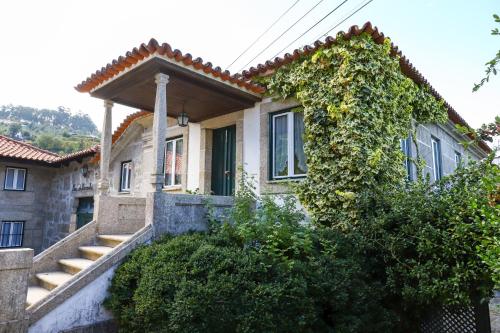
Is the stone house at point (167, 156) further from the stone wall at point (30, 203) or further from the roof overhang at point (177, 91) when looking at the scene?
the stone wall at point (30, 203)

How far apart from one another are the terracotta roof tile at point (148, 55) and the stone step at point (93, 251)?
3.19 m

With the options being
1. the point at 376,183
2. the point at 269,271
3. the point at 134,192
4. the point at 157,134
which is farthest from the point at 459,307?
the point at 134,192

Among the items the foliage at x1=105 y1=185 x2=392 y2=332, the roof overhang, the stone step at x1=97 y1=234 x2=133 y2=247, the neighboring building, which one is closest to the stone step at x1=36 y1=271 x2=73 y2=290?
Answer: the stone step at x1=97 y1=234 x2=133 y2=247

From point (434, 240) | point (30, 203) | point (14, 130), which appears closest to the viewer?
point (434, 240)

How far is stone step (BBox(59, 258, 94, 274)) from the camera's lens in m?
4.91

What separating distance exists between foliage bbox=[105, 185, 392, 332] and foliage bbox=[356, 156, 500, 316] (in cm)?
39

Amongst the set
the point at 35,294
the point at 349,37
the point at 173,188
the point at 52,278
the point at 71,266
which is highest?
the point at 349,37

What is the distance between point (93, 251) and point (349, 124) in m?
4.85

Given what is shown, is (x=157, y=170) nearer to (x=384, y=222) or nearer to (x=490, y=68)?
(x=384, y=222)

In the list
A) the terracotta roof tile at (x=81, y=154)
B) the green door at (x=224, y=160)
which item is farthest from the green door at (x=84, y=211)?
the green door at (x=224, y=160)

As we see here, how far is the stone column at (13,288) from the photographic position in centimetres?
334

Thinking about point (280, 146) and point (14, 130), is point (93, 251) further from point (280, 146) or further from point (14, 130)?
point (14, 130)

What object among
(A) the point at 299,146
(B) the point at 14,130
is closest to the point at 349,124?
(A) the point at 299,146

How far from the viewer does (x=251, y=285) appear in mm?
3258
